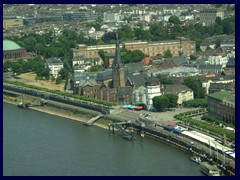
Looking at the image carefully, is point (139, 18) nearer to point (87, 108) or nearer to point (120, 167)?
point (87, 108)

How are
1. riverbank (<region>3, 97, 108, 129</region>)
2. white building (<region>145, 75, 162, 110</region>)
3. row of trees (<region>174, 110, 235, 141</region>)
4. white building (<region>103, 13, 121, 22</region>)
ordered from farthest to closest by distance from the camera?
white building (<region>103, 13, 121, 22</region>)
white building (<region>145, 75, 162, 110</region>)
riverbank (<region>3, 97, 108, 129</region>)
row of trees (<region>174, 110, 235, 141</region>)

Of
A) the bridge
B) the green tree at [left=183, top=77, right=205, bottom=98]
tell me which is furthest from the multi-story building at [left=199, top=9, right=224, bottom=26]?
the bridge

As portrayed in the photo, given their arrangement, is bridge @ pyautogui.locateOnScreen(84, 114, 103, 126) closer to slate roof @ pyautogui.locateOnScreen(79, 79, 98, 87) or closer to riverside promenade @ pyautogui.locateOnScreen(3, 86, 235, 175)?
riverside promenade @ pyautogui.locateOnScreen(3, 86, 235, 175)

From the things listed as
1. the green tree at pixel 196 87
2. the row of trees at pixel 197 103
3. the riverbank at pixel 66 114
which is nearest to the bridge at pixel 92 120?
the riverbank at pixel 66 114

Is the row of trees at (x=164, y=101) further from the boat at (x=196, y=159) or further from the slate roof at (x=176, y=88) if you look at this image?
the boat at (x=196, y=159)

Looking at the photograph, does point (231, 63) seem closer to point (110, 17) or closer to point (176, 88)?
point (176, 88)
